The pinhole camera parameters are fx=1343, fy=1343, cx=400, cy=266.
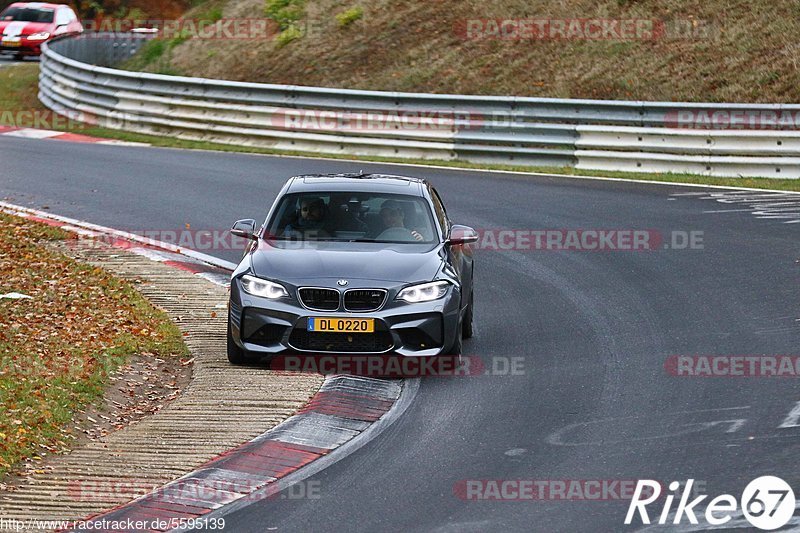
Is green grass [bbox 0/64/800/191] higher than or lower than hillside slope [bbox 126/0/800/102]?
lower

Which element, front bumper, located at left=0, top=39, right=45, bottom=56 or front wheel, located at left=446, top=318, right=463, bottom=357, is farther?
front bumper, located at left=0, top=39, right=45, bottom=56

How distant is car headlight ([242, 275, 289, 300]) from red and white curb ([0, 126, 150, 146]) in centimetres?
1621

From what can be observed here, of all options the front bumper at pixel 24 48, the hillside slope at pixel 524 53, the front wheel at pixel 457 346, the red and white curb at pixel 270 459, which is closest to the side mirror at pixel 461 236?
the front wheel at pixel 457 346

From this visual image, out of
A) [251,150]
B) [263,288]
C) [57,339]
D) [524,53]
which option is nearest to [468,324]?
[263,288]

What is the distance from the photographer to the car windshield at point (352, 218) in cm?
1184

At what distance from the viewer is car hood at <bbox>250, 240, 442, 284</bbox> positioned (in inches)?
429

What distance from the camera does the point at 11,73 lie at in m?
37.0

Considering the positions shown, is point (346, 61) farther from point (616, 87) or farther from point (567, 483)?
point (567, 483)

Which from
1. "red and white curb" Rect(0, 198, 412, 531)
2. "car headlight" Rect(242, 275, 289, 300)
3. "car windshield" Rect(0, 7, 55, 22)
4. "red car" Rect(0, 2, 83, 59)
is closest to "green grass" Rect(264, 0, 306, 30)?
"red car" Rect(0, 2, 83, 59)

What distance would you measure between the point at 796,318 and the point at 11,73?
28.9 meters

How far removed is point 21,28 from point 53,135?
15.9m

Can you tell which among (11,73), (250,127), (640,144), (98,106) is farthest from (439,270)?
(11,73)

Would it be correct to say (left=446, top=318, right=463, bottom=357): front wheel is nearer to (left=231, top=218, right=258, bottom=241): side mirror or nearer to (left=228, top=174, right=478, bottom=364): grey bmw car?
(left=228, top=174, right=478, bottom=364): grey bmw car

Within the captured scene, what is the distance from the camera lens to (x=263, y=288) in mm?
10922
